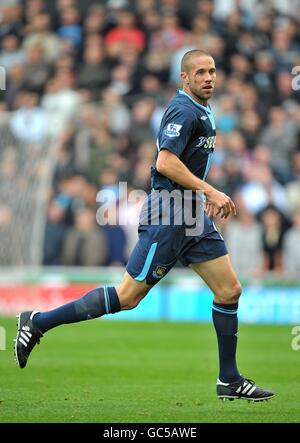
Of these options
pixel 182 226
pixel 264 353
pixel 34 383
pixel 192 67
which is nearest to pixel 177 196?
pixel 182 226

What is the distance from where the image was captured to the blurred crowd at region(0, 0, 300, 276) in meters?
18.0

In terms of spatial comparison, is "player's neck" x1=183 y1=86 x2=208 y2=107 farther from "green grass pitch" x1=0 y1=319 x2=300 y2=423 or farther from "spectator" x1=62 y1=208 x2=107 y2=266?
"spectator" x1=62 y1=208 x2=107 y2=266

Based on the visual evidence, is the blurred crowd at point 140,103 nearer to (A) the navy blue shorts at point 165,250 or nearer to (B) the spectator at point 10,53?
(B) the spectator at point 10,53

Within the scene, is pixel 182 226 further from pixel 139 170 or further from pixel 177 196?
pixel 139 170

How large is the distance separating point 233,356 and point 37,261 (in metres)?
9.79

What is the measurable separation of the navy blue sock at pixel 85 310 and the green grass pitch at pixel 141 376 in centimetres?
65

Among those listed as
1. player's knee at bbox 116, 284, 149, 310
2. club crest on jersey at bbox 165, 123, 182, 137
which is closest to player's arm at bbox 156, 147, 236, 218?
club crest on jersey at bbox 165, 123, 182, 137

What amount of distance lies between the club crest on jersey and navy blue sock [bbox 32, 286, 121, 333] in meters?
1.31

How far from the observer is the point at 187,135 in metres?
8.18

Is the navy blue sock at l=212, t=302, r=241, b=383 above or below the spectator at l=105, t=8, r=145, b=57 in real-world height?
below

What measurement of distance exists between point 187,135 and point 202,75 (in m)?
0.55

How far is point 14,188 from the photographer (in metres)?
17.8

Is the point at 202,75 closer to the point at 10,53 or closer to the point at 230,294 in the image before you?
the point at 230,294

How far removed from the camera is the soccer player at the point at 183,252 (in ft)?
27.0
